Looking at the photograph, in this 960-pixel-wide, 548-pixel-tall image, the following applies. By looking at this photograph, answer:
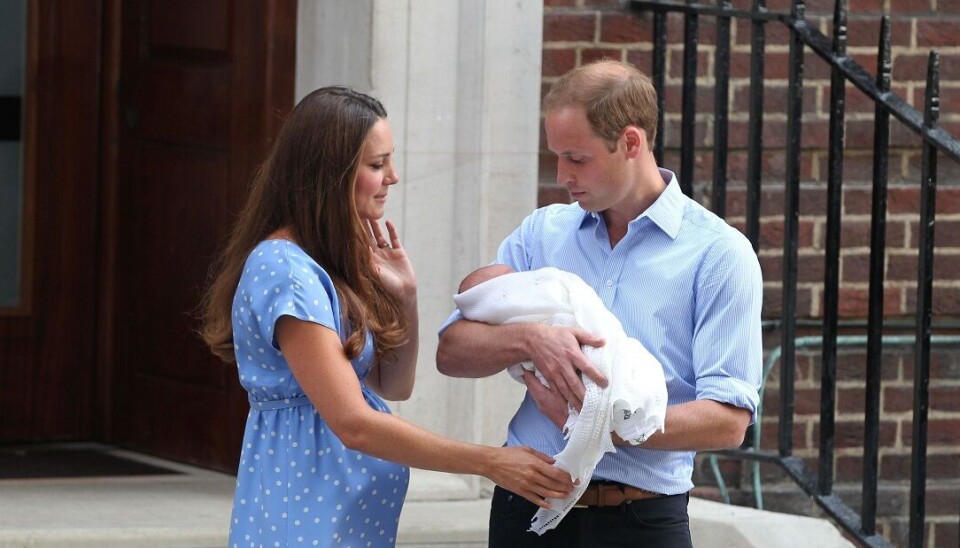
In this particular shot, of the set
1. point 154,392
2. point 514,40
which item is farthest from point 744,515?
point 154,392

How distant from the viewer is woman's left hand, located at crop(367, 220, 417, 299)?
9.95 feet

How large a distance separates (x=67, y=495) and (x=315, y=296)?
2.20 meters

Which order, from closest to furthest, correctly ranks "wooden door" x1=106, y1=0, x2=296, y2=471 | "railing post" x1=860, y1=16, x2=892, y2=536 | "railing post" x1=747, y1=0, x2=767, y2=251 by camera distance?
1. "railing post" x1=860, y1=16, x2=892, y2=536
2. "railing post" x1=747, y1=0, x2=767, y2=251
3. "wooden door" x1=106, y1=0, x2=296, y2=471

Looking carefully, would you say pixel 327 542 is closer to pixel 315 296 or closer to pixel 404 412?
pixel 315 296

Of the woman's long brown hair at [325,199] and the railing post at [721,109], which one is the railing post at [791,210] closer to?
the railing post at [721,109]

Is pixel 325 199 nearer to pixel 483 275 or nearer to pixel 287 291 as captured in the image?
pixel 287 291

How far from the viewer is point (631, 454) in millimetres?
2850

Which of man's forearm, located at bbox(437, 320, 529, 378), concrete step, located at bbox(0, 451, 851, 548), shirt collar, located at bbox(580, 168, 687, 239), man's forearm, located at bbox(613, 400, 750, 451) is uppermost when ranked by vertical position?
shirt collar, located at bbox(580, 168, 687, 239)

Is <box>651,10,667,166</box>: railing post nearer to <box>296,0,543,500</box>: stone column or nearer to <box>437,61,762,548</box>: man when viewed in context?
<box>296,0,543,500</box>: stone column

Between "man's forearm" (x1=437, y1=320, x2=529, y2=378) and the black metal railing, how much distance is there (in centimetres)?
120

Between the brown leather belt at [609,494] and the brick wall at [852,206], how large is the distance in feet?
5.97

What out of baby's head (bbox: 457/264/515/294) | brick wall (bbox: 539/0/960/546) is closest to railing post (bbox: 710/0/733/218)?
brick wall (bbox: 539/0/960/546)

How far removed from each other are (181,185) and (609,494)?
2653 mm

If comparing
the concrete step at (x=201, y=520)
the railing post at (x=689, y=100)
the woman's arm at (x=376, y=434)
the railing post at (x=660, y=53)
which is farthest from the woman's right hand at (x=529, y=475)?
the railing post at (x=660, y=53)
